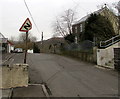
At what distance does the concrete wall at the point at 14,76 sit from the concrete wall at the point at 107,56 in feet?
24.7

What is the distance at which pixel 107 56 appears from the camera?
12.7 metres

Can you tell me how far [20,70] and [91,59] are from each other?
33.6 ft

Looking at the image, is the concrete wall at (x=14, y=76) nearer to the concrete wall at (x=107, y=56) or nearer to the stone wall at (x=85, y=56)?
the concrete wall at (x=107, y=56)

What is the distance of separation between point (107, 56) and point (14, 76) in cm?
861

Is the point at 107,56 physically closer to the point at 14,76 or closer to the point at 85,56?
the point at 85,56

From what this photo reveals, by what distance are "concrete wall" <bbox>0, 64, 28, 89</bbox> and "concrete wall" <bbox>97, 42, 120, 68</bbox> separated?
7.54m

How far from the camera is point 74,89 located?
6383mm

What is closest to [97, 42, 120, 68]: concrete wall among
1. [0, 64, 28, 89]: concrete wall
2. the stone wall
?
the stone wall

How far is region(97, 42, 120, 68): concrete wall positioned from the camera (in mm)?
12000

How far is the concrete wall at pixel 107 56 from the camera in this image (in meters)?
12.0

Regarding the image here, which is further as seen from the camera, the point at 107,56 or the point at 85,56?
the point at 85,56

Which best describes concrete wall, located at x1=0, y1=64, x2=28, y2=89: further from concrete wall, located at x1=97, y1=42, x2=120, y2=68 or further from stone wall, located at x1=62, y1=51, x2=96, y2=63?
stone wall, located at x1=62, y1=51, x2=96, y2=63

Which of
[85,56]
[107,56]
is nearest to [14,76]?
[107,56]

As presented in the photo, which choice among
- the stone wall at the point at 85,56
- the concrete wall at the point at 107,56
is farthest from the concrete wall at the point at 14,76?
the stone wall at the point at 85,56
